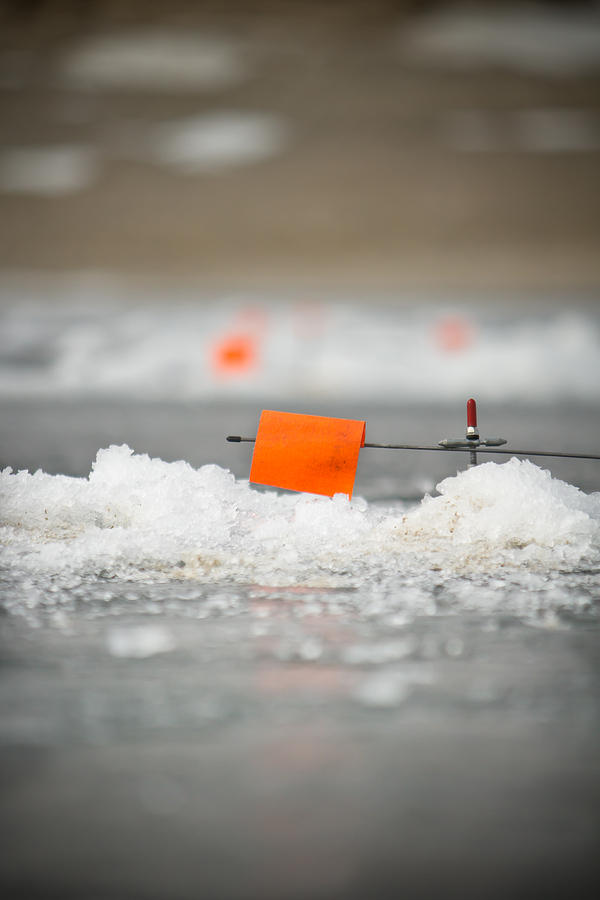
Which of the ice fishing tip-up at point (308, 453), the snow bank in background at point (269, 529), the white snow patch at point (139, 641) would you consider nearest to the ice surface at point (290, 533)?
the snow bank in background at point (269, 529)

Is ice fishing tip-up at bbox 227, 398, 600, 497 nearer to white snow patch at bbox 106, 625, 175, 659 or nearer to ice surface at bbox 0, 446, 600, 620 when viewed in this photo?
ice surface at bbox 0, 446, 600, 620

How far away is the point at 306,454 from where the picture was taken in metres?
4.86

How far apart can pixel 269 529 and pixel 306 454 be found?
45cm

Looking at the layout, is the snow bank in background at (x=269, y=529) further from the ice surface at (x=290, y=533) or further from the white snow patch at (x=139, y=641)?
the white snow patch at (x=139, y=641)

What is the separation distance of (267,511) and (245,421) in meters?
7.02

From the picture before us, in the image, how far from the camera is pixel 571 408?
14.4m

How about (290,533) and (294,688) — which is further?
(290,533)

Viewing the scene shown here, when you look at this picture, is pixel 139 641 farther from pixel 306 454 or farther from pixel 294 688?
pixel 306 454

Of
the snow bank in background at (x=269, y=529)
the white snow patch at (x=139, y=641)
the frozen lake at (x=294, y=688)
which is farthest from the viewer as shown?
the snow bank in background at (x=269, y=529)

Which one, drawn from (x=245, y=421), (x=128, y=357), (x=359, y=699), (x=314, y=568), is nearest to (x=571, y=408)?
(x=245, y=421)

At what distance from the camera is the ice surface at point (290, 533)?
12.6ft

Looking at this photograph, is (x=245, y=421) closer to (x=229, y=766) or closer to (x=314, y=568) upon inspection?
(x=314, y=568)

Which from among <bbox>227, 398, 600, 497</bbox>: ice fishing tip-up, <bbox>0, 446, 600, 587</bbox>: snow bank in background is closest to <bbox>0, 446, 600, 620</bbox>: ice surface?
<bbox>0, 446, 600, 587</bbox>: snow bank in background

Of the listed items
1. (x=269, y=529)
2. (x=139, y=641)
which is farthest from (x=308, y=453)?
(x=139, y=641)
